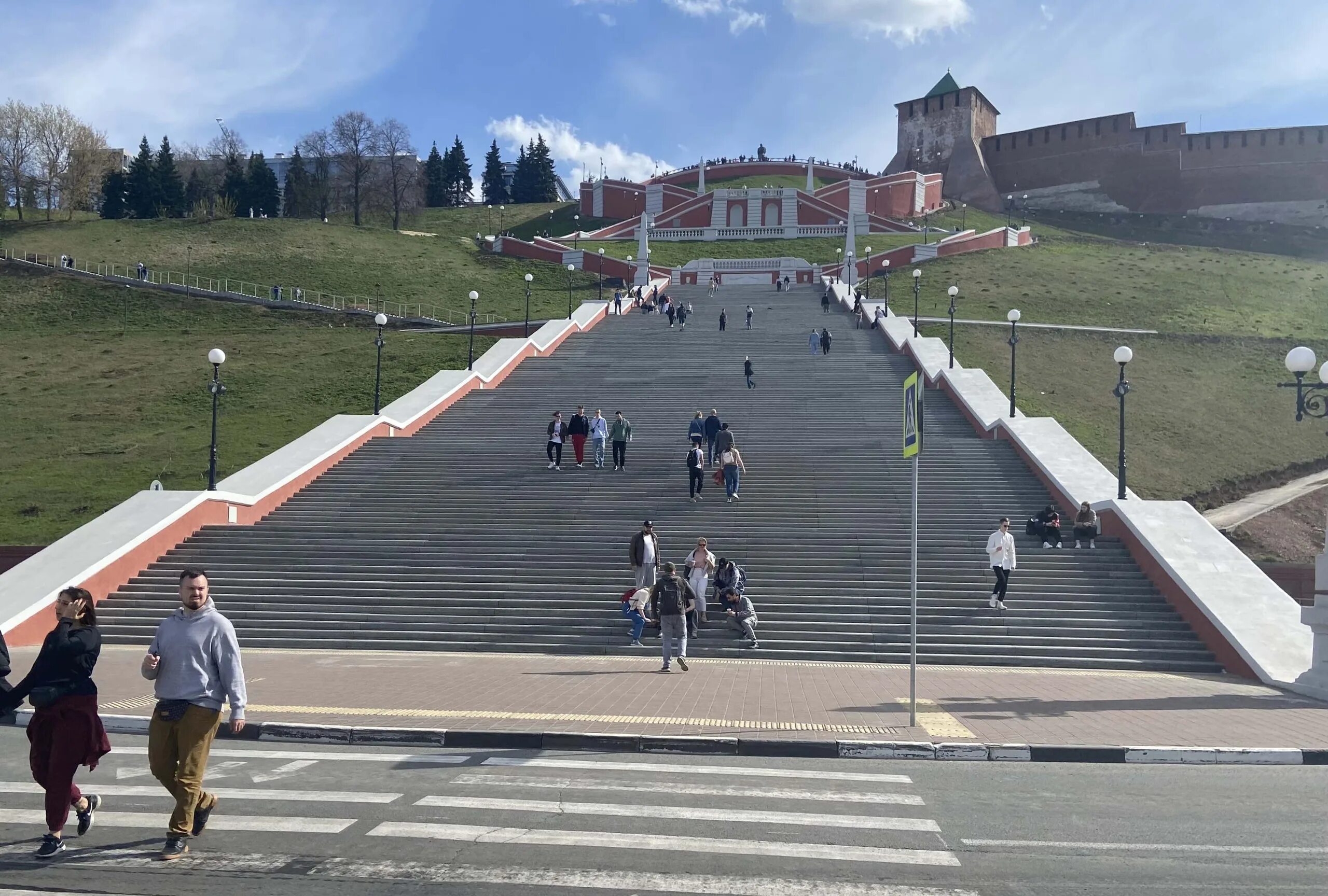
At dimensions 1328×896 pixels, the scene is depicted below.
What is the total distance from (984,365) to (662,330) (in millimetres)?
10928

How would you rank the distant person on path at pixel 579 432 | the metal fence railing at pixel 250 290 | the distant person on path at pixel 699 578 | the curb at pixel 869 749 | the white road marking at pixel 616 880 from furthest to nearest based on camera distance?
the metal fence railing at pixel 250 290
the distant person on path at pixel 579 432
the distant person on path at pixel 699 578
the curb at pixel 869 749
the white road marking at pixel 616 880

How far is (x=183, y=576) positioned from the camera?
18.6 feet

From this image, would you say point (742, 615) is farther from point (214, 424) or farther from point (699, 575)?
point (214, 424)

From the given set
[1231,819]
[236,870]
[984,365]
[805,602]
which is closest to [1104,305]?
[984,365]

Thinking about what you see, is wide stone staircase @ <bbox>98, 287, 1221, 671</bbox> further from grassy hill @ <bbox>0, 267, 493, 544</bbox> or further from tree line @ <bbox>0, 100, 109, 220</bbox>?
tree line @ <bbox>0, 100, 109, 220</bbox>

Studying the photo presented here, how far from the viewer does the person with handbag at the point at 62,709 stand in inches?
208

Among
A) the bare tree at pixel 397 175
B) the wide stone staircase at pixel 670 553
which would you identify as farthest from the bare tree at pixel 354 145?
the wide stone staircase at pixel 670 553

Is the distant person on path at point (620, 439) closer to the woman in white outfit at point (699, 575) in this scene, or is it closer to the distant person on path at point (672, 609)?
the woman in white outfit at point (699, 575)

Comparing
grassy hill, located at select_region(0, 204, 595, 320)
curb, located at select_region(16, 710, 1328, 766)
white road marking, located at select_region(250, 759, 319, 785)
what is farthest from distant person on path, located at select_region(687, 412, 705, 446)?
grassy hill, located at select_region(0, 204, 595, 320)

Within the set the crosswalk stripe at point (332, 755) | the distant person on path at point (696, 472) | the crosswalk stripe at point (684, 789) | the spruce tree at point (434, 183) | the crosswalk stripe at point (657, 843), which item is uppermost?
the spruce tree at point (434, 183)

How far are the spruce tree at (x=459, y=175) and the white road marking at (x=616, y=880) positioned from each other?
106 metres

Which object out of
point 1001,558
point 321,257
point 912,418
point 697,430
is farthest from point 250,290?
point 912,418

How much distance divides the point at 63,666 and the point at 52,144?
7586 centimetres

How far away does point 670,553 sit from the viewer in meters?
16.0
